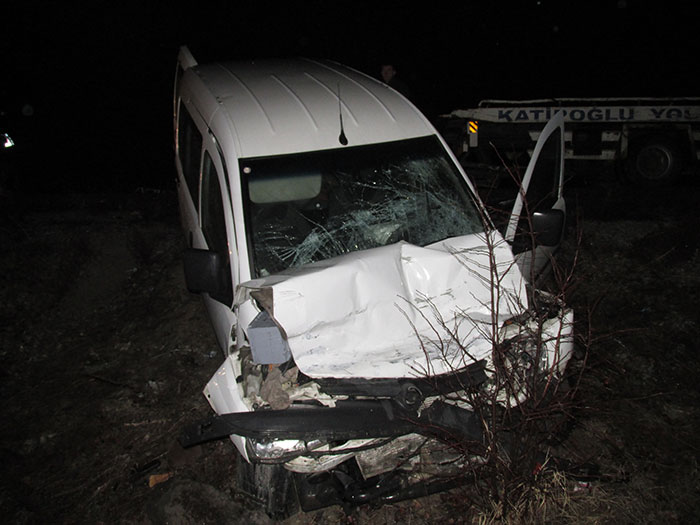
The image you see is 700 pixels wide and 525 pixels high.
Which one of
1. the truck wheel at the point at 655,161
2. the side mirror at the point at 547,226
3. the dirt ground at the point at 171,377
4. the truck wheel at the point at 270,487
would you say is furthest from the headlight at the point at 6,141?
the truck wheel at the point at 655,161

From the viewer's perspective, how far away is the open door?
3.10 m

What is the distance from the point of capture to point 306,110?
3.34 metres

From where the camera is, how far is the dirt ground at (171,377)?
2959mm

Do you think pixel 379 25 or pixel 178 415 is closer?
pixel 178 415

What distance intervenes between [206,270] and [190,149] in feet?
5.45

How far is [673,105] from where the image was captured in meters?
7.42

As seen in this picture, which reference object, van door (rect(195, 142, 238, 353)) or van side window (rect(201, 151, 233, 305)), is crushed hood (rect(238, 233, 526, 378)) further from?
van side window (rect(201, 151, 233, 305))

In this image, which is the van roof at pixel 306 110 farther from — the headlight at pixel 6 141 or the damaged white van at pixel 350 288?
the headlight at pixel 6 141

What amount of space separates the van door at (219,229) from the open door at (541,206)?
1.59 metres

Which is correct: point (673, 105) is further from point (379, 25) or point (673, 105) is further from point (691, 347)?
point (379, 25)

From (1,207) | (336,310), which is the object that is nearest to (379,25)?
(1,207)

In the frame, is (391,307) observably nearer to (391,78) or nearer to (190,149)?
(190,149)

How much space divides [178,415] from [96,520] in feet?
2.86

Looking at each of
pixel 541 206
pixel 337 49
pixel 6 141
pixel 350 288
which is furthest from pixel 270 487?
pixel 337 49
